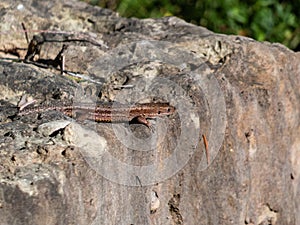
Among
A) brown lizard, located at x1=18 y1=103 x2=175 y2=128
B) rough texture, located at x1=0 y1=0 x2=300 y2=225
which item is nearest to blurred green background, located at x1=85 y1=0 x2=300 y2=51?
rough texture, located at x1=0 y1=0 x2=300 y2=225

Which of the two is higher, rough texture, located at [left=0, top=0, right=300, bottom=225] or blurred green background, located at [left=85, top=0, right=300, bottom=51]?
rough texture, located at [left=0, top=0, right=300, bottom=225]

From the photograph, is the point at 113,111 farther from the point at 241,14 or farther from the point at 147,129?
the point at 241,14

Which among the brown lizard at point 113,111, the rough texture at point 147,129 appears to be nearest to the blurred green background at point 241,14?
the rough texture at point 147,129

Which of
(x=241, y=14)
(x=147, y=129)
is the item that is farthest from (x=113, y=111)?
(x=241, y=14)

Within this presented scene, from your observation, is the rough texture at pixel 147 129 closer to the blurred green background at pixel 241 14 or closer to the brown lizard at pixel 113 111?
the brown lizard at pixel 113 111

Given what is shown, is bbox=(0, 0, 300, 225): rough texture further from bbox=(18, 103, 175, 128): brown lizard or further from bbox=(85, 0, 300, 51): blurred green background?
bbox=(85, 0, 300, 51): blurred green background
